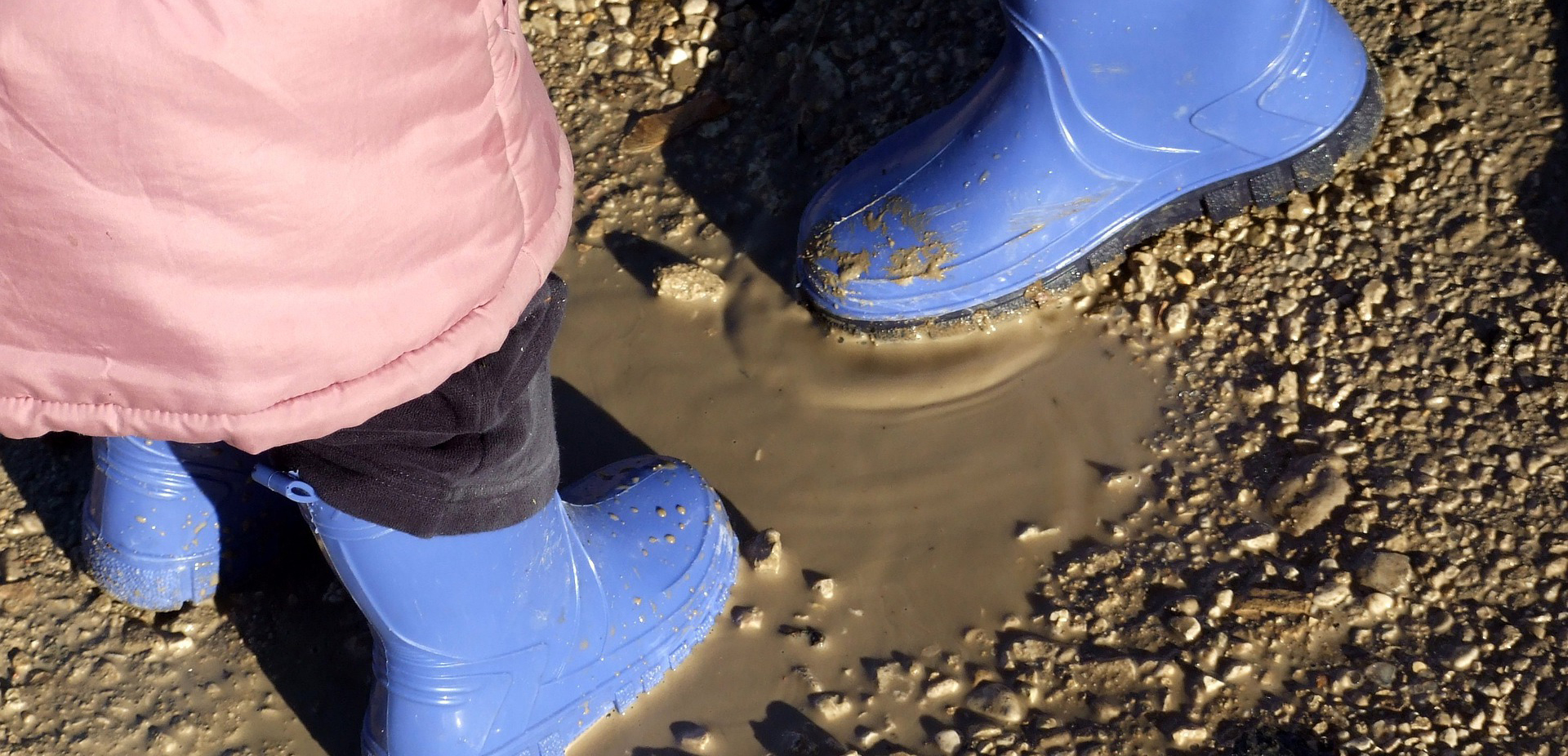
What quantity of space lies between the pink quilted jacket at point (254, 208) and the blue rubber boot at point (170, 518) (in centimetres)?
56

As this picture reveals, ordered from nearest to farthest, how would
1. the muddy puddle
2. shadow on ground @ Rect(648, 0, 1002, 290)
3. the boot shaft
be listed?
1. the muddy puddle
2. the boot shaft
3. shadow on ground @ Rect(648, 0, 1002, 290)

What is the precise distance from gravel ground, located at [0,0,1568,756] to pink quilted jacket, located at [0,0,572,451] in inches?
26.7

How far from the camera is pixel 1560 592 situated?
139cm

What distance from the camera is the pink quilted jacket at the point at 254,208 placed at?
0.75 metres

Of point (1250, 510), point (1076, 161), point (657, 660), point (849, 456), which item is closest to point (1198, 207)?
point (1076, 161)

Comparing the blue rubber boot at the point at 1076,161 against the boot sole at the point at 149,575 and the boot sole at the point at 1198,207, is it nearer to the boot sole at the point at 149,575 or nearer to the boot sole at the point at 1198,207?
the boot sole at the point at 1198,207

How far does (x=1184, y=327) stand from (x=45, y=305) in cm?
135

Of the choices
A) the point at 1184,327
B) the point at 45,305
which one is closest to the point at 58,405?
the point at 45,305

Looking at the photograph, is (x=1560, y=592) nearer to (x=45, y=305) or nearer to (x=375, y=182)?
(x=375, y=182)

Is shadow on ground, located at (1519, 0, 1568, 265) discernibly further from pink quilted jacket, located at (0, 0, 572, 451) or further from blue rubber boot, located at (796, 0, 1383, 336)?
pink quilted jacket, located at (0, 0, 572, 451)

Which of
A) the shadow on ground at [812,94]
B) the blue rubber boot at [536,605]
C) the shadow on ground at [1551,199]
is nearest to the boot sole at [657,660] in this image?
the blue rubber boot at [536,605]

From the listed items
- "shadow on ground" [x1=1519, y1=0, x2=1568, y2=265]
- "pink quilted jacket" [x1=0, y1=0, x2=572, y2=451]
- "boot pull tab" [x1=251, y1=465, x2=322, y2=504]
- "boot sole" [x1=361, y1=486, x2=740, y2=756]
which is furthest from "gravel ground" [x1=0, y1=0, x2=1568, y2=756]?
"pink quilted jacket" [x1=0, y1=0, x2=572, y2=451]

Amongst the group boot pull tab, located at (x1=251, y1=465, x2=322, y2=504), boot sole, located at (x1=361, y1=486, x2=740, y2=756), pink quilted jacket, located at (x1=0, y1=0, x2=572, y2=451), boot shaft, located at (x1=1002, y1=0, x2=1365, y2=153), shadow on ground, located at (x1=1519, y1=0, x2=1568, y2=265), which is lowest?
boot sole, located at (x1=361, y1=486, x2=740, y2=756)

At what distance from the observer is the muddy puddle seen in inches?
58.1
